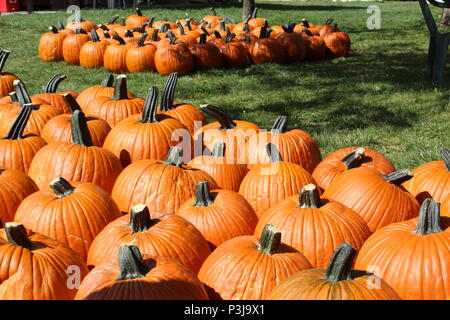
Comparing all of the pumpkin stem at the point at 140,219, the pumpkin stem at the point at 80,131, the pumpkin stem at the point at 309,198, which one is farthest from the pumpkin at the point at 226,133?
the pumpkin stem at the point at 140,219

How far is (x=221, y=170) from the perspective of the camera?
3969 mm

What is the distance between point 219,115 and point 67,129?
123cm

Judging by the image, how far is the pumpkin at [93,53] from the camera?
10.1 metres

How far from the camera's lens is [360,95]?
8.59 m

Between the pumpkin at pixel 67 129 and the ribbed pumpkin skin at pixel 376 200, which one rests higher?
the pumpkin at pixel 67 129

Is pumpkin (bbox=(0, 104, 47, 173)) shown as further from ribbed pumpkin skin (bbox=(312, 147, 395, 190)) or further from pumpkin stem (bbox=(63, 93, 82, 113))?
ribbed pumpkin skin (bbox=(312, 147, 395, 190))

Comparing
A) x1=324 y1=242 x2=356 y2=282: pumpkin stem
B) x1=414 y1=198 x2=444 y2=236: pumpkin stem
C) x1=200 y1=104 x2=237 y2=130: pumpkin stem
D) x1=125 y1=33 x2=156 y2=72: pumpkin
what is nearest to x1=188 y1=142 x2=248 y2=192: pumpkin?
x1=200 y1=104 x2=237 y2=130: pumpkin stem

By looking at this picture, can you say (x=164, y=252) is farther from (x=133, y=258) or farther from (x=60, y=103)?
(x=60, y=103)

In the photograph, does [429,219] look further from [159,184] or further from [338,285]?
[159,184]

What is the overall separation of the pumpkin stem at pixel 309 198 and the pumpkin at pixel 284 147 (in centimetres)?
104

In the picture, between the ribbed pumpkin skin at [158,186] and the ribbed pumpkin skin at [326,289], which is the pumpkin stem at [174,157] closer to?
the ribbed pumpkin skin at [158,186]

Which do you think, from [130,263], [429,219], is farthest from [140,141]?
[429,219]

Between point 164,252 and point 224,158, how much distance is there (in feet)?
4.46

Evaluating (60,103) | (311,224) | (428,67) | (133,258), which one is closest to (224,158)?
(311,224)
